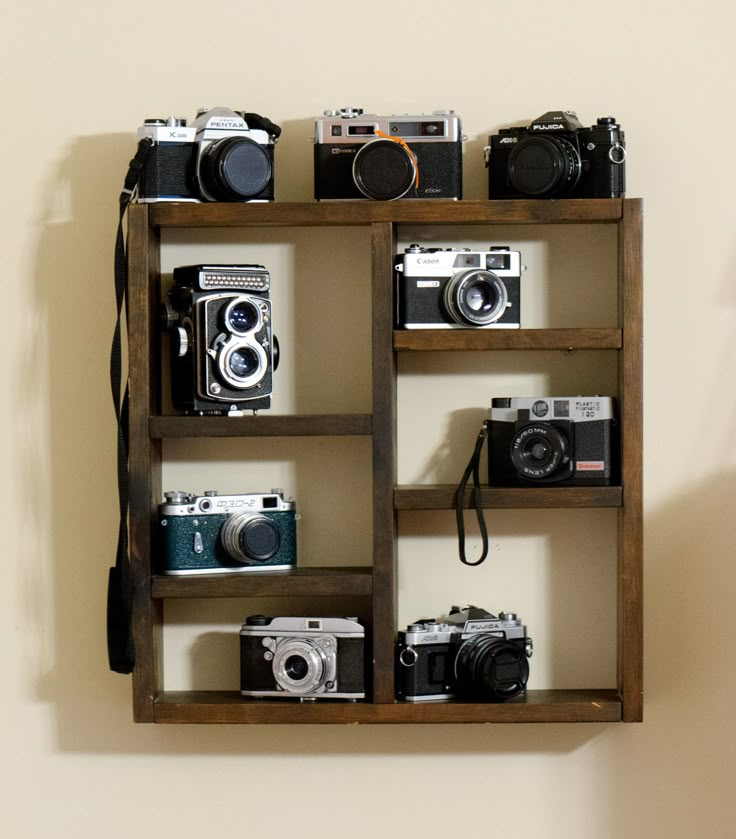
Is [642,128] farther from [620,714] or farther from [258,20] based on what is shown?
[620,714]

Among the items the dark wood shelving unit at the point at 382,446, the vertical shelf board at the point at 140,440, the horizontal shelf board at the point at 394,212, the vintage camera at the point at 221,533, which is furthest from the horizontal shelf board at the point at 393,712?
the horizontal shelf board at the point at 394,212

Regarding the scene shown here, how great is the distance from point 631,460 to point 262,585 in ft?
2.30

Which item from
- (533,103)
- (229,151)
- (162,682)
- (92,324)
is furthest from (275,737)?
(533,103)

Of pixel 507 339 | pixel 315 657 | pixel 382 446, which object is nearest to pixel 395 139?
pixel 507 339

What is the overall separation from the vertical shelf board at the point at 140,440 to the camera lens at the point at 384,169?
0.40 m

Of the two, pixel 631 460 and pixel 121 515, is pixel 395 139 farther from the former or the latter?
pixel 121 515

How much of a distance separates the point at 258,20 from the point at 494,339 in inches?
31.3

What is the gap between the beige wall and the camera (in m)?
2.17

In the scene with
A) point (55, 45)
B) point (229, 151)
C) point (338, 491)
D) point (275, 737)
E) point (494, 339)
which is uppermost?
point (55, 45)

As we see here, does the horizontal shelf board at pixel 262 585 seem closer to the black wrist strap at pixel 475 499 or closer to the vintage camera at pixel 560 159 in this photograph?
the black wrist strap at pixel 475 499

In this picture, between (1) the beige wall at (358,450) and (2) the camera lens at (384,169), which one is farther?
(1) the beige wall at (358,450)

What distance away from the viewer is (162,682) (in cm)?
218

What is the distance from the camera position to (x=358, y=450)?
2189 millimetres

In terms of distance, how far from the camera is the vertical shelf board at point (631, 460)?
6.60 ft
